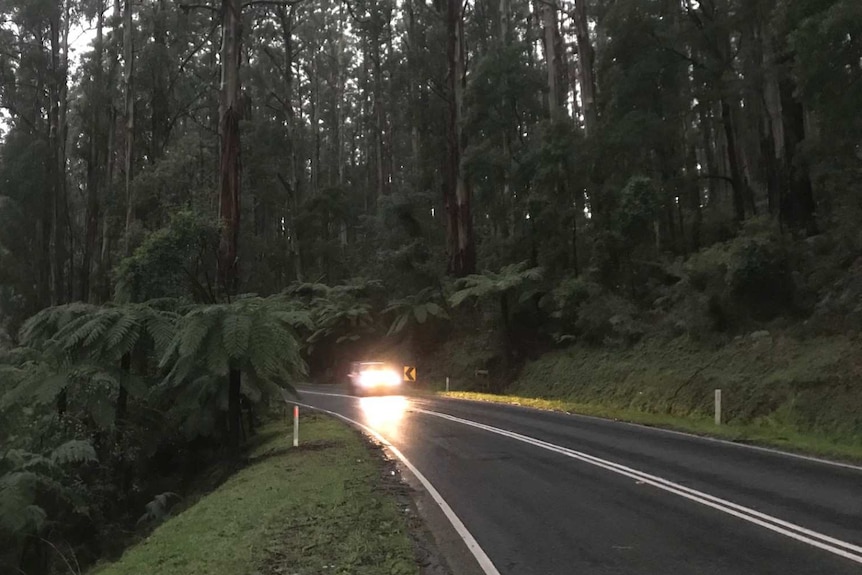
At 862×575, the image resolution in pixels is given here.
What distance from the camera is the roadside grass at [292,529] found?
652cm

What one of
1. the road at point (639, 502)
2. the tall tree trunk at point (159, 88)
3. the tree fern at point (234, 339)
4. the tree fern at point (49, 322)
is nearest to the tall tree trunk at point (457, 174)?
the tall tree trunk at point (159, 88)

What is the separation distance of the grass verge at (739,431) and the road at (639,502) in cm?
68

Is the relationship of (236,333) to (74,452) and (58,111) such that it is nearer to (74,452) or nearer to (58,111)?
(74,452)

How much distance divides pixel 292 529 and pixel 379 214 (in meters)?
29.7

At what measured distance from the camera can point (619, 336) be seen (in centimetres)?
2305

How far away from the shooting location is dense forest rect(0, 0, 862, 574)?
13.3 metres

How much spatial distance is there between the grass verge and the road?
2.23 feet

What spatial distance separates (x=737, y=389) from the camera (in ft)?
53.3

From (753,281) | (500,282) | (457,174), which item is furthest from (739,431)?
(457,174)

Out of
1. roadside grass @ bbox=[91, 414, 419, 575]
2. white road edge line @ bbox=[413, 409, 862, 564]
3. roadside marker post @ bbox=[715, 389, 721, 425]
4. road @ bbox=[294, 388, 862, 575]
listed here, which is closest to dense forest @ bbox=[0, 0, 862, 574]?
roadside grass @ bbox=[91, 414, 419, 575]

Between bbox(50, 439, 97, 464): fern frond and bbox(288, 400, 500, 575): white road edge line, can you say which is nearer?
bbox(288, 400, 500, 575): white road edge line

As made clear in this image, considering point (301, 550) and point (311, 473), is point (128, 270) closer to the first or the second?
point (311, 473)

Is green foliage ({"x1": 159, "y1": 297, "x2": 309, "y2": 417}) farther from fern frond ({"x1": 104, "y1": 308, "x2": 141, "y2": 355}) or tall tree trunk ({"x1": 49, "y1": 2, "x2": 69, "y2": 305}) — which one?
tall tree trunk ({"x1": 49, "y1": 2, "x2": 69, "y2": 305})

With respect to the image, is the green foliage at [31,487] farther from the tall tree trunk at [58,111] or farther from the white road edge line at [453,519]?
the tall tree trunk at [58,111]
